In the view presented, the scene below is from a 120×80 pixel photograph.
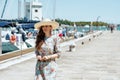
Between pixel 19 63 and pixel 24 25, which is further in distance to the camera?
pixel 24 25

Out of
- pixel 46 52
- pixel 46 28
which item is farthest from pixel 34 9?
pixel 46 52

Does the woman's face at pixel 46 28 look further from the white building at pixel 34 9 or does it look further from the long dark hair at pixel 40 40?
the white building at pixel 34 9

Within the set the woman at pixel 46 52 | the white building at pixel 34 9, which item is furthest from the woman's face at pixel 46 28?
the white building at pixel 34 9

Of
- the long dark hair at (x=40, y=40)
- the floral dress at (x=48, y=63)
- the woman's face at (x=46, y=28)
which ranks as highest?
the woman's face at (x=46, y=28)

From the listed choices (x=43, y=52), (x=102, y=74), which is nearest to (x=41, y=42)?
(x=43, y=52)

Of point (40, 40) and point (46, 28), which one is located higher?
point (46, 28)

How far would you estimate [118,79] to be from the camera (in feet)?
35.9

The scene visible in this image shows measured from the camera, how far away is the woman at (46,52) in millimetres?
6328

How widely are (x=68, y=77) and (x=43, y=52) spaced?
16.0 feet

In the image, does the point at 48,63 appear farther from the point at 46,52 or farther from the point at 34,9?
Result: the point at 34,9

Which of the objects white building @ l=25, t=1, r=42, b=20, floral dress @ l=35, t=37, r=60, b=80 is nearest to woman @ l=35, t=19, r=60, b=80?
floral dress @ l=35, t=37, r=60, b=80

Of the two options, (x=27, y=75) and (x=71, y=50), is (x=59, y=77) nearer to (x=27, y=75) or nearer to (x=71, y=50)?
(x=27, y=75)

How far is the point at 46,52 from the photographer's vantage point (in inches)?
250

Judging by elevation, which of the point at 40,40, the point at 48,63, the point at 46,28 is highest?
the point at 46,28
